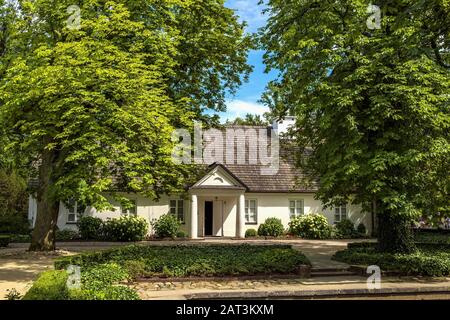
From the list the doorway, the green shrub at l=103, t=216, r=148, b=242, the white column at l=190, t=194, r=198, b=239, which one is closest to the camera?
the green shrub at l=103, t=216, r=148, b=242

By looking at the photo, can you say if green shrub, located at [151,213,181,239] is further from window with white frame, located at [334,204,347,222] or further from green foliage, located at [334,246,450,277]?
green foliage, located at [334,246,450,277]

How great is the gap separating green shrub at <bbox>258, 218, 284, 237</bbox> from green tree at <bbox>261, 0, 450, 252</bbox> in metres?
14.2

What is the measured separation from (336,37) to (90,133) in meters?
8.70

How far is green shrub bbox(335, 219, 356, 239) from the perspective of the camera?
32.2 meters

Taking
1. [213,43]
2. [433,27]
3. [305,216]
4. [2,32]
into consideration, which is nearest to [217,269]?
[433,27]

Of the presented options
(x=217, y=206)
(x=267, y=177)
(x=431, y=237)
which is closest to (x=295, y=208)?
(x=267, y=177)

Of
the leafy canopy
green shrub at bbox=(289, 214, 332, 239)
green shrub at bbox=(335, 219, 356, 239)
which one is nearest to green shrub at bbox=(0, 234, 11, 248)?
the leafy canopy

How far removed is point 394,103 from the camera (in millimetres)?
14914

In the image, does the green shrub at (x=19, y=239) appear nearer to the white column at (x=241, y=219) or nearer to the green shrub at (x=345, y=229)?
the white column at (x=241, y=219)

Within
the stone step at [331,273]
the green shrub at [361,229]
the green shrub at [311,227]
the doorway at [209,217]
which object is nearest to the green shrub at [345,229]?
the green shrub at [361,229]

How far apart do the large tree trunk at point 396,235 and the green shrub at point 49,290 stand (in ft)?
40.7

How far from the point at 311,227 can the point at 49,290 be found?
24.8 m

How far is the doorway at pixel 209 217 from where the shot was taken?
32.5 m
